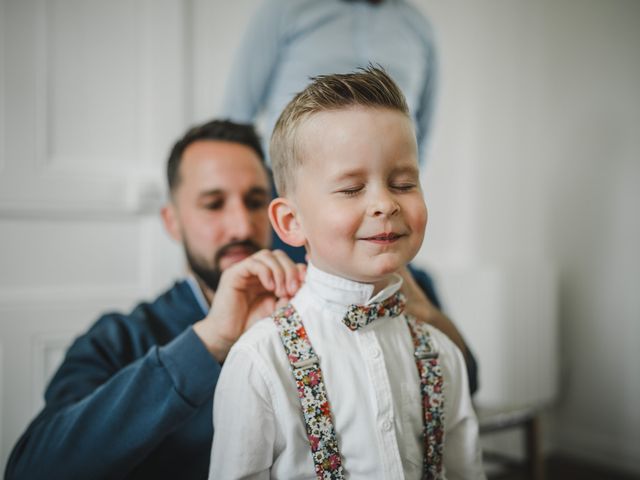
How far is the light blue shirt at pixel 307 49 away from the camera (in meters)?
1.22

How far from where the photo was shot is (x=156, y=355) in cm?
→ 75

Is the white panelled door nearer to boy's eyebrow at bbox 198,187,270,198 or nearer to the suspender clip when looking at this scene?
boy's eyebrow at bbox 198,187,270,198

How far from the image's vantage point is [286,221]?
2.26ft

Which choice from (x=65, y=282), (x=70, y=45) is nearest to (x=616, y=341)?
(x=65, y=282)

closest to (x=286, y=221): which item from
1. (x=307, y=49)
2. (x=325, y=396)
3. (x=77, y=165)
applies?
(x=325, y=396)

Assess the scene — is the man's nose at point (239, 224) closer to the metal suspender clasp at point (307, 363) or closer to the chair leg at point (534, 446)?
the metal suspender clasp at point (307, 363)

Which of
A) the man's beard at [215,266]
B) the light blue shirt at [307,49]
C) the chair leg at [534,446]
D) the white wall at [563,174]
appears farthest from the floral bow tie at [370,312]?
the white wall at [563,174]

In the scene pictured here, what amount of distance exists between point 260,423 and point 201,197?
1.80ft

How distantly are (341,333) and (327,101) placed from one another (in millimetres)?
282

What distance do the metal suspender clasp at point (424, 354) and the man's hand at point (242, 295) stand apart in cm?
19

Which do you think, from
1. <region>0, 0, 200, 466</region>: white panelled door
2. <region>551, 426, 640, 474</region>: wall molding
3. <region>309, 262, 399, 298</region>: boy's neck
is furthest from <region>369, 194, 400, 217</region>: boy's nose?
<region>551, 426, 640, 474</region>: wall molding

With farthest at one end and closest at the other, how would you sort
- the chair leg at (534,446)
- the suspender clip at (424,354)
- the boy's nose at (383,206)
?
the chair leg at (534,446), the suspender clip at (424,354), the boy's nose at (383,206)

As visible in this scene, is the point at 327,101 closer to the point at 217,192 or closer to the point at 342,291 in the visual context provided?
the point at 342,291

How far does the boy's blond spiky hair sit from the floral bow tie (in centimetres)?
17
